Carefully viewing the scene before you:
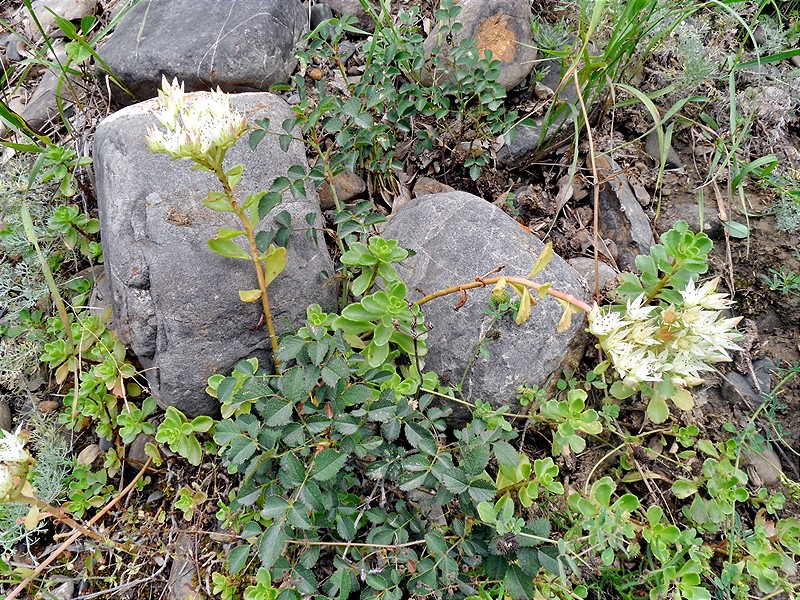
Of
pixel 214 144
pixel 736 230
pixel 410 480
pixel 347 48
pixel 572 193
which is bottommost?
pixel 736 230

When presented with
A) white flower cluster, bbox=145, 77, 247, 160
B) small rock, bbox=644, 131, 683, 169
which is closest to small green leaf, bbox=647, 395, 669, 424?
small rock, bbox=644, 131, 683, 169

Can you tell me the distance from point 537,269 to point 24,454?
1.81m

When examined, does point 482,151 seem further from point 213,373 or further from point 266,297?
point 213,373

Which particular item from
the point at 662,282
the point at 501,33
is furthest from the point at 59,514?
the point at 501,33

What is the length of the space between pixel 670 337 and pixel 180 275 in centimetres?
181

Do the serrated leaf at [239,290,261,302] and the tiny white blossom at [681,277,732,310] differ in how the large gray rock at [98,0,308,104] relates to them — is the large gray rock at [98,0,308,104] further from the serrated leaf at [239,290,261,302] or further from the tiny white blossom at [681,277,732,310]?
the tiny white blossom at [681,277,732,310]

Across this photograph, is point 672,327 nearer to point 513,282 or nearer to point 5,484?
point 513,282

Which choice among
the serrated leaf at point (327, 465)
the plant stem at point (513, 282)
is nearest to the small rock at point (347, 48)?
the plant stem at point (513, 282)

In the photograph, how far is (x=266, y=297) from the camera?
2254 millimetres

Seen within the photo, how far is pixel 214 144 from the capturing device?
6.38 ft

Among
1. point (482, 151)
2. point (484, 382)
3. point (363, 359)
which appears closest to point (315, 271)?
point (363, 359)

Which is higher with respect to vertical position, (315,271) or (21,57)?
(21,57)

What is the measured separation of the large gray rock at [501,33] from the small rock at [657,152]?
2.44 feet

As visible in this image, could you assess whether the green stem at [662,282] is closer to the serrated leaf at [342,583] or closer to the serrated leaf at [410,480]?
the serrated leaf at [410,480]
